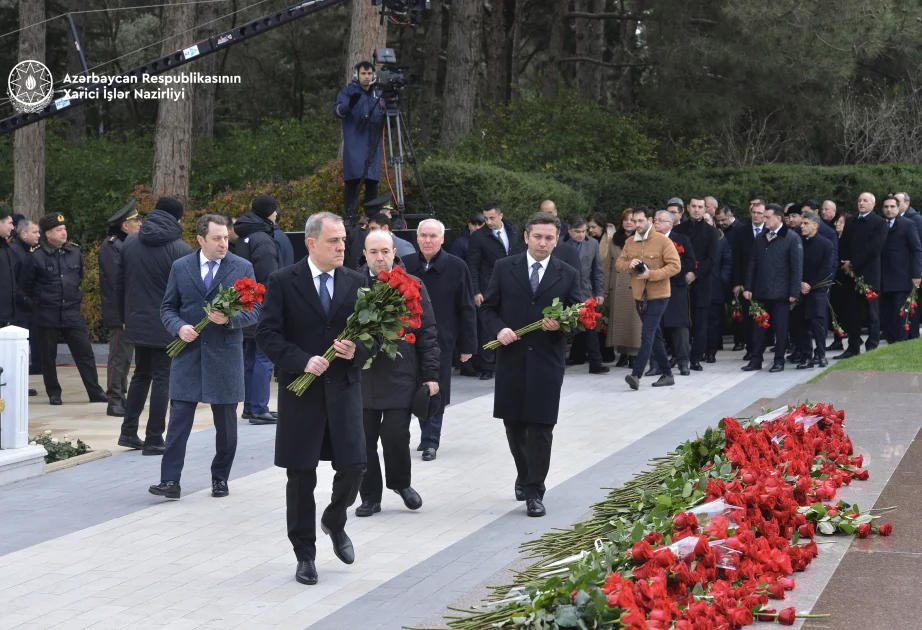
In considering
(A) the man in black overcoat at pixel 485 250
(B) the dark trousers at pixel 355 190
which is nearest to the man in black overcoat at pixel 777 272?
(A) the man in black overcoat at pixel 485 250

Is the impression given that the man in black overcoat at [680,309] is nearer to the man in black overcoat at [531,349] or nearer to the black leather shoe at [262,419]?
the black leather shoe at [262,419]

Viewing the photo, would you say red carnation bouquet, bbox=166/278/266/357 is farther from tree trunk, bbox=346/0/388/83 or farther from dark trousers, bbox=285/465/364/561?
tree trunk, bbox=346/0/388/83

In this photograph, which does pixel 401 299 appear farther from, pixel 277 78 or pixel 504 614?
pixel 277 78

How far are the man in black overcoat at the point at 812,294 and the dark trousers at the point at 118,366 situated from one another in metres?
7.92

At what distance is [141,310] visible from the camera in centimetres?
1023

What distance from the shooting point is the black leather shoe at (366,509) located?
8.16m

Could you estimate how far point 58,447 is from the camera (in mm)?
10109

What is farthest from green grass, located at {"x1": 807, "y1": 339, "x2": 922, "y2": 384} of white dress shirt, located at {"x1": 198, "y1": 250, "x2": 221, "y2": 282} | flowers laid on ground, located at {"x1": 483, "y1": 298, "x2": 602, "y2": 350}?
white dress shirt, located at {"x1": 198, "y1": 250, "x2": 221, "y2": 282}

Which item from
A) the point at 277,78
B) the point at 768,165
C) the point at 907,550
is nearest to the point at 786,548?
the point at 907,550

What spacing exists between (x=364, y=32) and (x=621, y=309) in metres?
6.30

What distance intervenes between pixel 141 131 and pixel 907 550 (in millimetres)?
32292

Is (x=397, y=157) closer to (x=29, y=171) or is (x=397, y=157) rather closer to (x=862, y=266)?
(x=862, y=266)

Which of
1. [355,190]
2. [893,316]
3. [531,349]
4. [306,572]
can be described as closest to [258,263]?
[355,190]

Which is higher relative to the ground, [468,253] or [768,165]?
[768,165]
